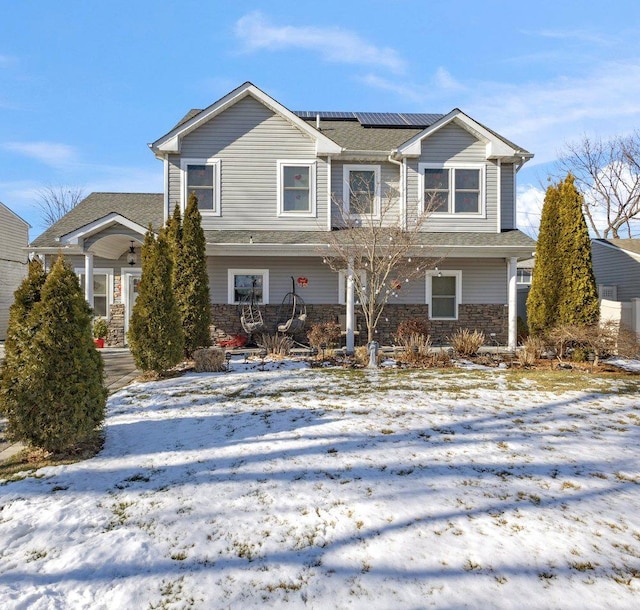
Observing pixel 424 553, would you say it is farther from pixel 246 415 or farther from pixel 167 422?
pixel 167 422

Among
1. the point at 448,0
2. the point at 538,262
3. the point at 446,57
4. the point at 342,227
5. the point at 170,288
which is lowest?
the point at 170,288

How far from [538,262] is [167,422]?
8966 mm

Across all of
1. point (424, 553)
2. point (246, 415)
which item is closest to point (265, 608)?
point (424, 553)

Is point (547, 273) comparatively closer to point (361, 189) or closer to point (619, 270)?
point (361, 189)

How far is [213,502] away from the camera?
10.7 ft

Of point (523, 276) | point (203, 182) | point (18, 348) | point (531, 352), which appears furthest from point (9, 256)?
point (523, 276)

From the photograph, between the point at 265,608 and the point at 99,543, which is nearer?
the point at 265,608

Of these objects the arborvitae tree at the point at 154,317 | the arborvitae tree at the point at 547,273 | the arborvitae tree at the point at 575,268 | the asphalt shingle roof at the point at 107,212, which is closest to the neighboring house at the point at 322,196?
the asphalt shingle roof at the point at 107,212

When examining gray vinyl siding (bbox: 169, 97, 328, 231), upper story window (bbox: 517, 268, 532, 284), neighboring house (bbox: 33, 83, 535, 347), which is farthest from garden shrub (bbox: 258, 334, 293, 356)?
upper story window (bbox: 517, 268, 532, 284)

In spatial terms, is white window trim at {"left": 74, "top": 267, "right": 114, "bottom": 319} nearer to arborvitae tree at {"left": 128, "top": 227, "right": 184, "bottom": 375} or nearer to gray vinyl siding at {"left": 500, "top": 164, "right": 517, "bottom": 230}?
arborvitae tree at {"left": 128, "top": 227, "right": 184, "bottom": 375}

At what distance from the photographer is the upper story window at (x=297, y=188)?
479 inches

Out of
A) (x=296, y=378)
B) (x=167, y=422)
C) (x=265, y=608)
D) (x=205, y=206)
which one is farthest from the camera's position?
(x=205, y=206)

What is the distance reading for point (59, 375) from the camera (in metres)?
4.03

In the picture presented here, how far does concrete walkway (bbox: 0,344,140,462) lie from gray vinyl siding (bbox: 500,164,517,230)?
10630 millimetres
